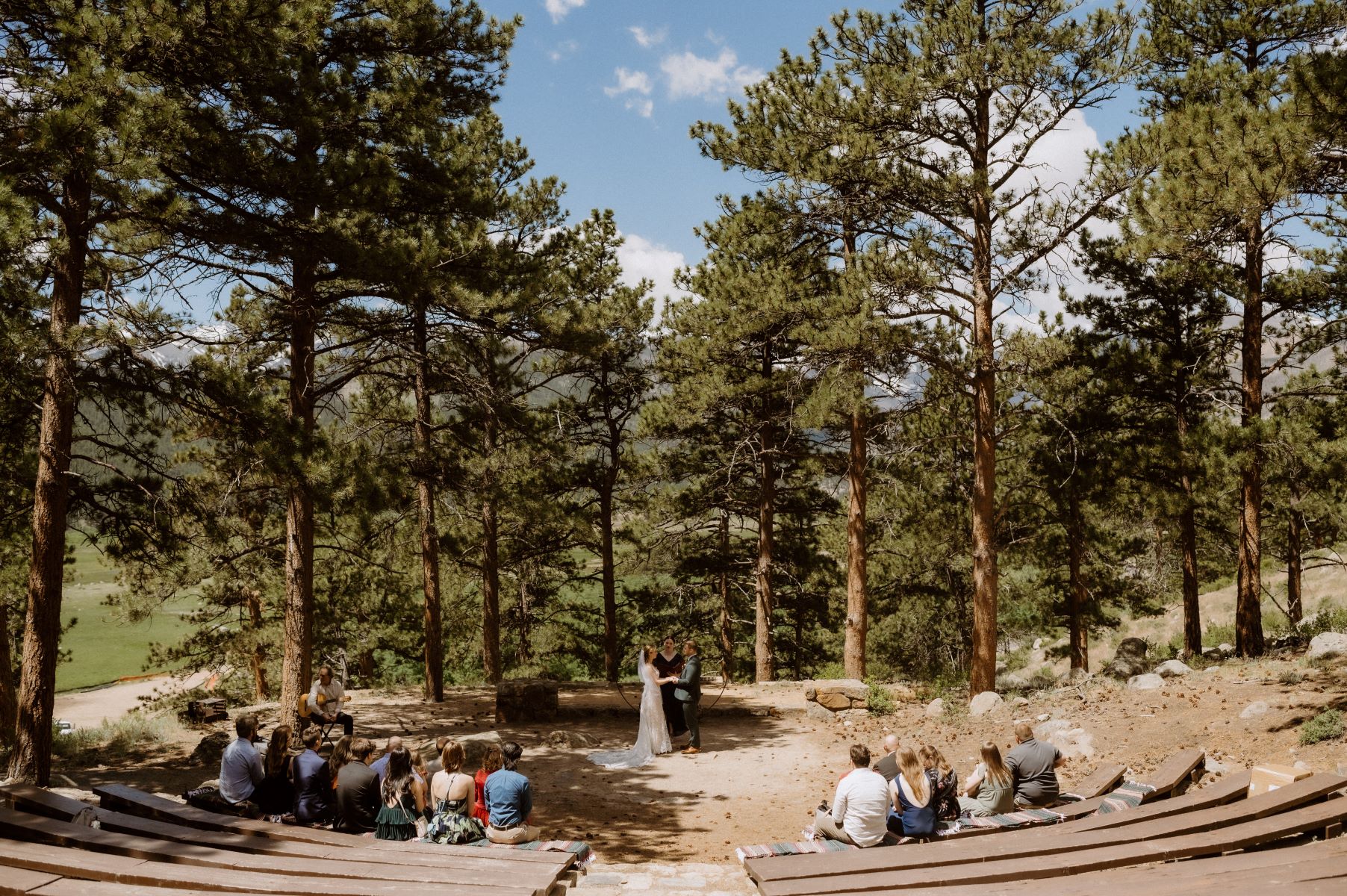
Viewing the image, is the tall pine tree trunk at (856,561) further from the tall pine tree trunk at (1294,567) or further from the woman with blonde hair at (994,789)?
the woman with blonde hair at (994,789)

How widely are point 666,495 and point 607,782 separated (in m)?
11.2

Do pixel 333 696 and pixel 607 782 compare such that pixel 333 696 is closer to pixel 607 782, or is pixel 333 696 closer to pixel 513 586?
pixel 607 782

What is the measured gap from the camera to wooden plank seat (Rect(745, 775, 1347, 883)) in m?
6.37

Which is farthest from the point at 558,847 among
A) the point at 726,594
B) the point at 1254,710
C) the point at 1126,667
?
the point at 726,594

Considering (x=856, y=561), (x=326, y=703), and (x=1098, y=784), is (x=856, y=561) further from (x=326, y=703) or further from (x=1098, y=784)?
(x=326, y=703)

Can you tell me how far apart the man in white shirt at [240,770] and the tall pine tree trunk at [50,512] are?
2.69m

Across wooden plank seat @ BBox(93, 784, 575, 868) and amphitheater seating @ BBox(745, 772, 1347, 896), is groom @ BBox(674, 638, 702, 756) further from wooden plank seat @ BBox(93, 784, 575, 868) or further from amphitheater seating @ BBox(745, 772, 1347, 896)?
amphitheater seating @ BBox(745, 772, 1347, 896)

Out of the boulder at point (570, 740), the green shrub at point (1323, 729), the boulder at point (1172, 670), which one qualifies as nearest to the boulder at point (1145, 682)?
the boulder at point (1172, 670)

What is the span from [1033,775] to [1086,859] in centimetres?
275

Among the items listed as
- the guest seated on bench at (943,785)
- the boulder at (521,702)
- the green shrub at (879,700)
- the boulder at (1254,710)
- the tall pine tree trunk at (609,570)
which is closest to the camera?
the guest seated on bench at (943,785)

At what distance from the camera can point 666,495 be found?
23.1m

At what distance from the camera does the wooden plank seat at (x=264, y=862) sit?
5.86m

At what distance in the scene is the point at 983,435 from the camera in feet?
51.3

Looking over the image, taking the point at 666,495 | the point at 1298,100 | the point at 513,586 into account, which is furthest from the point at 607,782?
the point at 513,586
